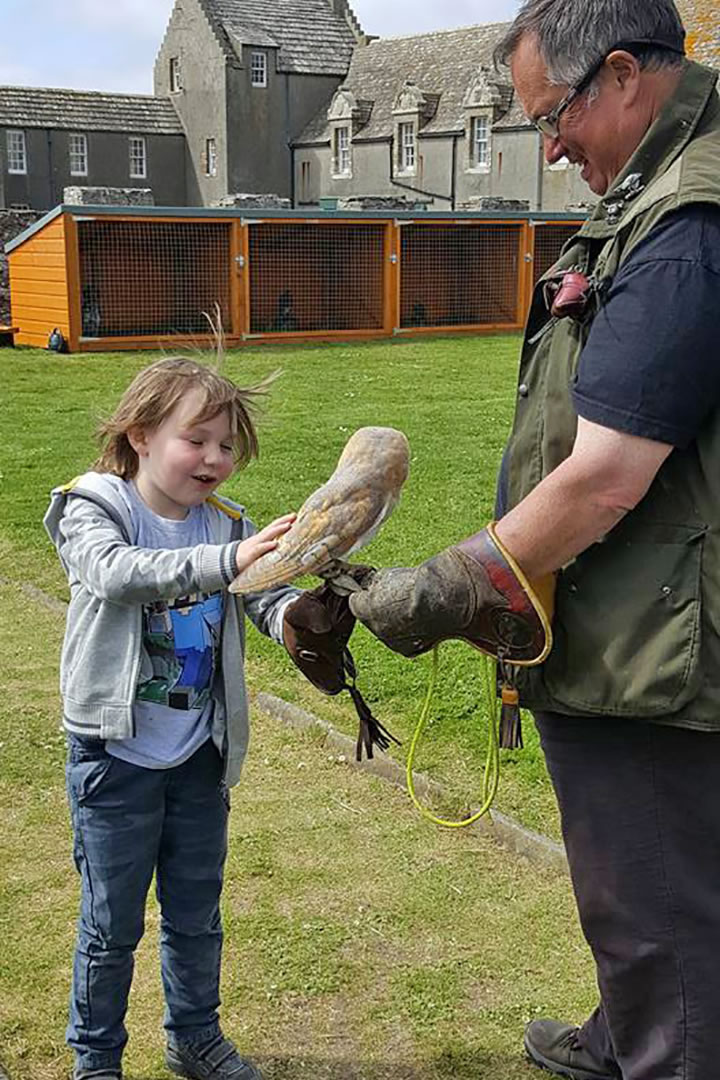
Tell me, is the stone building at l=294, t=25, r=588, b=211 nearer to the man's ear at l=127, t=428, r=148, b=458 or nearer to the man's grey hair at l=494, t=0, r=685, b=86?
the man's ear at l=127, t=428, r=148, b=458

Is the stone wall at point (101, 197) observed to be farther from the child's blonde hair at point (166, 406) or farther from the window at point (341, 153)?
the window at point (341, 153)

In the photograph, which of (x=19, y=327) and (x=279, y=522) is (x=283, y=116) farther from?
(x=279, y=522)

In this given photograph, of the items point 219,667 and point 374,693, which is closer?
point 219,667

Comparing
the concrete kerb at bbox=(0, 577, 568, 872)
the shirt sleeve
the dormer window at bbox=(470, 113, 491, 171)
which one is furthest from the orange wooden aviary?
the dormer window at bbox=(470, 113, 491, 171)

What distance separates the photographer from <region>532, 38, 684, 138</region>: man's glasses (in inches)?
94.8

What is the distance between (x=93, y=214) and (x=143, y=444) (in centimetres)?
1922

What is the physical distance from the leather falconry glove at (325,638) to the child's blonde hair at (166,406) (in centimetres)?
49

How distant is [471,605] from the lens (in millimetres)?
2529

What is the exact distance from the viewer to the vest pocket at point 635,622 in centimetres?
235

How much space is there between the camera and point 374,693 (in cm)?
599

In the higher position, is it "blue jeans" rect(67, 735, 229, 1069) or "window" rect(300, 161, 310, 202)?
"window" rect(300, 161, 310, 202)

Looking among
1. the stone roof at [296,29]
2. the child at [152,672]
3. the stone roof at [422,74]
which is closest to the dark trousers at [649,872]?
the child at [152,672]

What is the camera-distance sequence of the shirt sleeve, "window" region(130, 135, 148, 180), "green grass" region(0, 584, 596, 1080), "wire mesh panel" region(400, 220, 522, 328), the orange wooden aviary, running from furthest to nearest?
"window" region(130, 135, 148, 180) → "wire mesh panel" region(400, 220, 522, 328) → the orange wooden aviary → "green grass" region(0, 584, 596, 1080) → the shirt sleeve

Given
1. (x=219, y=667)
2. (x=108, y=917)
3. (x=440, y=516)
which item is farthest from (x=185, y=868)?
(x=440, y=516)
